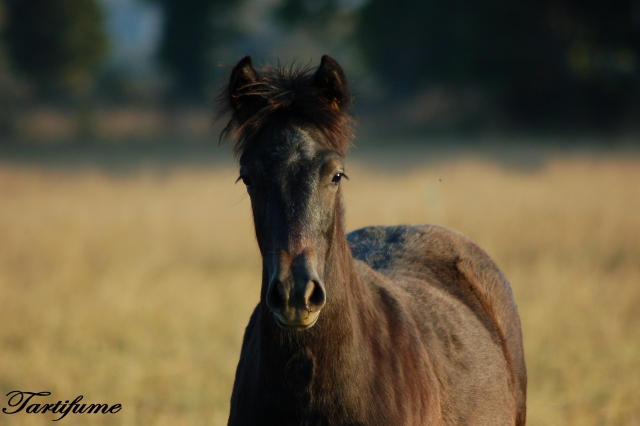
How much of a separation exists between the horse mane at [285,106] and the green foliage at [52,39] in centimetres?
4680

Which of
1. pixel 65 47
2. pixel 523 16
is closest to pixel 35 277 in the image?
pixel 523 16

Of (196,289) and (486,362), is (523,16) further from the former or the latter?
(486,362)

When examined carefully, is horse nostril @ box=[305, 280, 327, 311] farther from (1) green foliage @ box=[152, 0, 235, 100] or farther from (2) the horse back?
(1) green foliage @ box=[152, 0, 235, 100]

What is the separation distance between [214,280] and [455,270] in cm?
795

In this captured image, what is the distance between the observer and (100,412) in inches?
288

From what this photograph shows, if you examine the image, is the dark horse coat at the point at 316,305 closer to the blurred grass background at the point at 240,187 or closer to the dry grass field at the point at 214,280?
the blurred grass background at the point at 240,187

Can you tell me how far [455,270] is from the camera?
500cm

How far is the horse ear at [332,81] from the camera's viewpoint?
349 centimetres

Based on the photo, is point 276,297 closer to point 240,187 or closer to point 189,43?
point 240,187

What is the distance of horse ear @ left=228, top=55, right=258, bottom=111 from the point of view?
11.6 ft

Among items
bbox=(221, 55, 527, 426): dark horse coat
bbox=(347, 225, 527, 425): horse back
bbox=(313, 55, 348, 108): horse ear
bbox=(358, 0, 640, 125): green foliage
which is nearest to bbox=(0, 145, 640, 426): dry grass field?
bbox=(347, 225, 527, 425): horse back

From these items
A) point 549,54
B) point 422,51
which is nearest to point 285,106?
point 549,54

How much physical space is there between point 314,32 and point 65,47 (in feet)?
59.2

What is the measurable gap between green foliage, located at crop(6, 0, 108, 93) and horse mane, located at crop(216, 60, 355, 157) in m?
46.8
